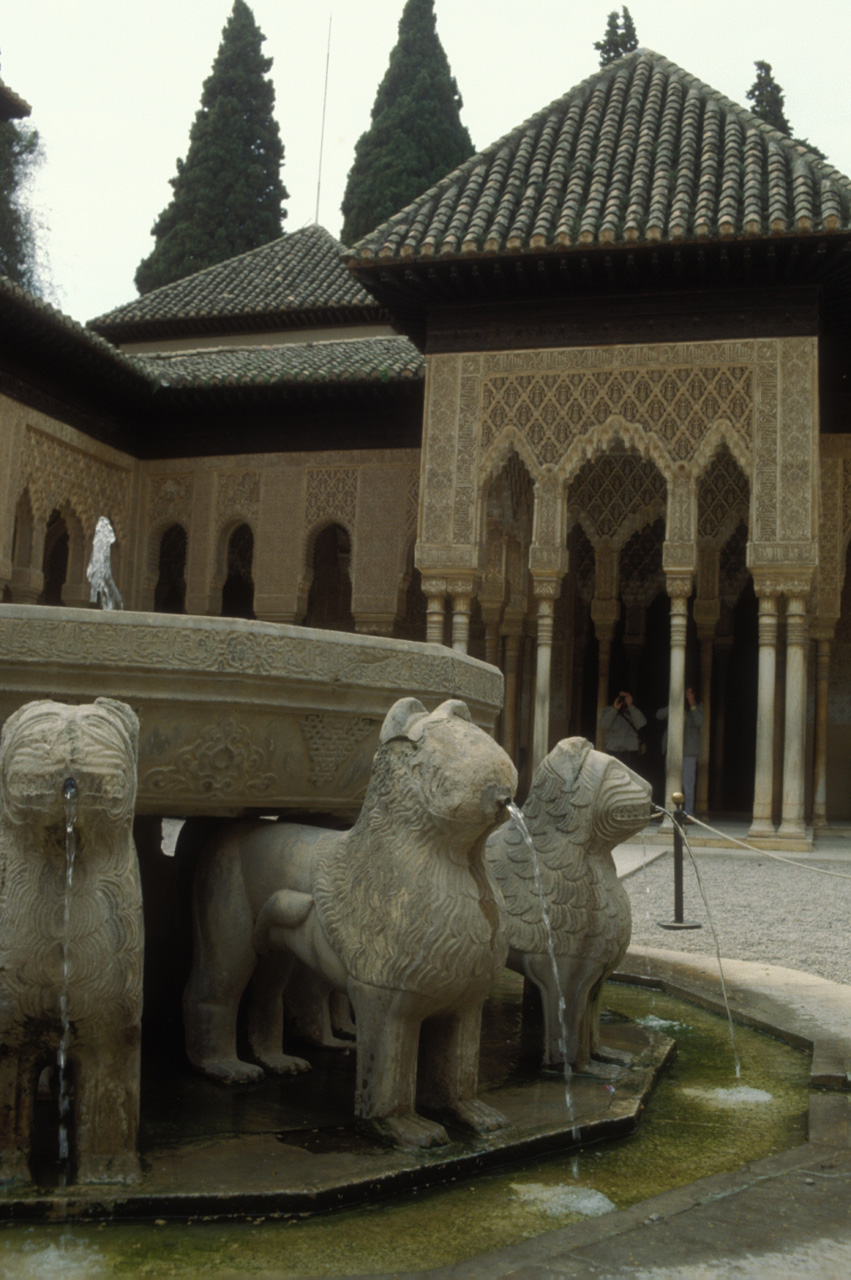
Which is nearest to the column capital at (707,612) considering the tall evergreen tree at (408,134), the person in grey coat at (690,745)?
the person in grey coat at (690,745)

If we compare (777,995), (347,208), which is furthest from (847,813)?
(347,208)

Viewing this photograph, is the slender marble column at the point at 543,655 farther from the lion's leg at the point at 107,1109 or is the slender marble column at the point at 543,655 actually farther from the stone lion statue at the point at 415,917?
the lion's leg at the point at 107,1109

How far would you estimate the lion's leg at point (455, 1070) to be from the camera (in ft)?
9.36

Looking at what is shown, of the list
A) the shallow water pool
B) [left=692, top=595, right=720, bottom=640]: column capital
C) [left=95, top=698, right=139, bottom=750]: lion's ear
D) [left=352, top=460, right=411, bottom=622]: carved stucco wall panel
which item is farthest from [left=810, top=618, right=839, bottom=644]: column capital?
[left=95, top=698, right=139, bottom=750]: lion's ear

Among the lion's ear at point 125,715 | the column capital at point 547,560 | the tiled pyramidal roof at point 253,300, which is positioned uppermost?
the tiled pyramidal roof at point 253,300

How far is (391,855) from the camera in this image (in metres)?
2.76

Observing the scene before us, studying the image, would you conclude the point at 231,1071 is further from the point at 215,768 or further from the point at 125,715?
the point at 125,715

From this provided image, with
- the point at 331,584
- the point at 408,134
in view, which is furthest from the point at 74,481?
the point at 408,134

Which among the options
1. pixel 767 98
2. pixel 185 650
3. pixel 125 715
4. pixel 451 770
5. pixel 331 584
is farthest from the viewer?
pixel 767 98

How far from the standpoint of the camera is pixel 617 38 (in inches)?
1198

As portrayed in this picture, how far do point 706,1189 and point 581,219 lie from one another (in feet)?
42.7

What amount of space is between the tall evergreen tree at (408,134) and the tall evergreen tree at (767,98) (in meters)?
7.21

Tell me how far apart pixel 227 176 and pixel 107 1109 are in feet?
102

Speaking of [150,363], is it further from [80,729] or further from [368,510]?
[80,729]
